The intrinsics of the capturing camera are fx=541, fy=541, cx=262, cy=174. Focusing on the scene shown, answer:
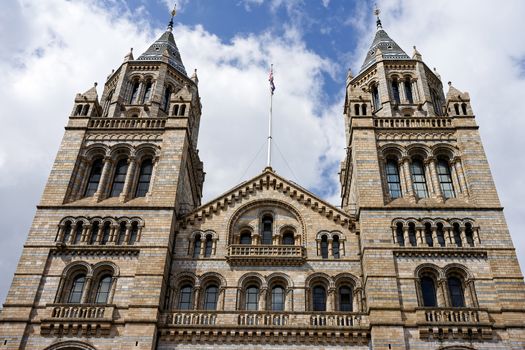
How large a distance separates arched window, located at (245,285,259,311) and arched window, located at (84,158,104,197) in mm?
10652

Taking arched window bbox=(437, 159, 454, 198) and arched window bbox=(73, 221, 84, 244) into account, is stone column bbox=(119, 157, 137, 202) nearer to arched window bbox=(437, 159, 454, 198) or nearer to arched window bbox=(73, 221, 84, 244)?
arched window bbox=(73, 221, 84, 244)

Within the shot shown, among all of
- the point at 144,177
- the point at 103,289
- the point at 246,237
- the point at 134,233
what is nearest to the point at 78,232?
the point at 134,233

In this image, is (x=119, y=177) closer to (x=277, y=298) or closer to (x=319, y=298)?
(x=277, y=298)

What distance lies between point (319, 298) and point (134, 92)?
63.8ft

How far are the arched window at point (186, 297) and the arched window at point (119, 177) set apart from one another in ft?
23.6

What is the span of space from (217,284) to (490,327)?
12608mm

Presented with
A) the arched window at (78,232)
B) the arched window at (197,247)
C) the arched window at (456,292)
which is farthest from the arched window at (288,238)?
the arched window at (78,232)

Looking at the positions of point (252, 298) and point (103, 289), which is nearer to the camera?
point (103, 289)

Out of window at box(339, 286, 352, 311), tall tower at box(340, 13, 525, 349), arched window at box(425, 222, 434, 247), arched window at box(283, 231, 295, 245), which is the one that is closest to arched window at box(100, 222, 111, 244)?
arched window at box(283, 231, 295, 245)

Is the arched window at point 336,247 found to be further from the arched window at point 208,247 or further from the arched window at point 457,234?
the arched window at point 208,247

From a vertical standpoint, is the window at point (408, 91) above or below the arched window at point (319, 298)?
above

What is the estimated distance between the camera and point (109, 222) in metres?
28.2

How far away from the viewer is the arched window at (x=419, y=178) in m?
30.0

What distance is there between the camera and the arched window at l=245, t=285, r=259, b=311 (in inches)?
1029
